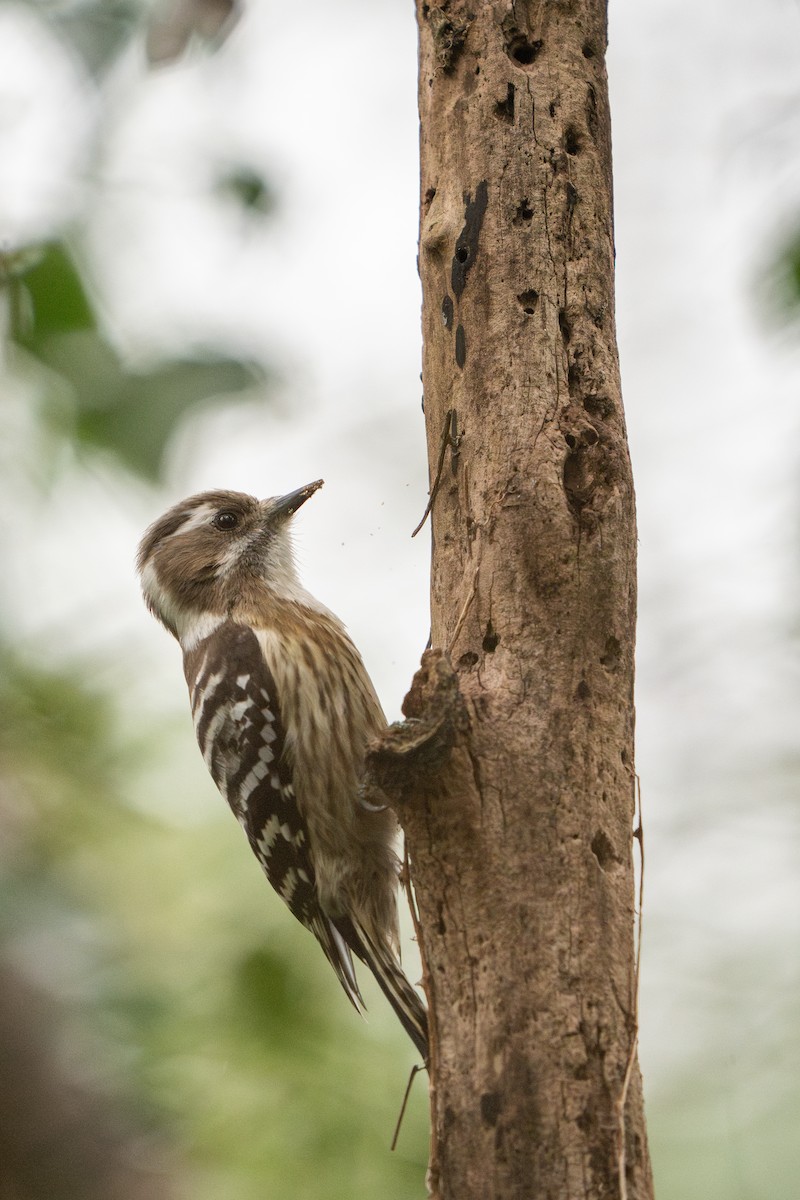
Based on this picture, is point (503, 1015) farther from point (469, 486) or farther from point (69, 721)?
point (69, 721)

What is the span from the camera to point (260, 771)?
3.70 metres

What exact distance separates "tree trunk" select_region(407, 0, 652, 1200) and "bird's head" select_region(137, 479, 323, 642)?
167cm

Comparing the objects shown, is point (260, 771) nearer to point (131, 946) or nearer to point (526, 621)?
point (131, 946)

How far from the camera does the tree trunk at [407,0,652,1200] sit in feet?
6.63

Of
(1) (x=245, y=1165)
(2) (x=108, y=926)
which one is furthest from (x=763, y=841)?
(2) (x=108, y=926)

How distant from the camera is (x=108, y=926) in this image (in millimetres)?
3490

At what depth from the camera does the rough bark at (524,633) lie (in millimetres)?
2023

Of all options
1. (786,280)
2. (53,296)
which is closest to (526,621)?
(786,280)

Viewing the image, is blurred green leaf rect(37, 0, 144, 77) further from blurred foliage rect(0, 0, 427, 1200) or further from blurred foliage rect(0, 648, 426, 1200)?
blurred foliage rect(0, 648, 426, 1200)

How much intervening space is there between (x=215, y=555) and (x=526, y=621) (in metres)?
2.16

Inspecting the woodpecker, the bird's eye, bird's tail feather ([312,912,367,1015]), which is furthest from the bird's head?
bird's tail feather ([312,912,367,1015])

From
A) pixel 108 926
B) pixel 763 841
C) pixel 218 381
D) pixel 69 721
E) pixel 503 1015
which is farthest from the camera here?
pixel 763 841

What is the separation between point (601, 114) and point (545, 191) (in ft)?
0.97

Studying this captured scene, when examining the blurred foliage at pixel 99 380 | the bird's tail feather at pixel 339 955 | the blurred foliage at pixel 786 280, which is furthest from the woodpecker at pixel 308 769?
the blurred foliage at pixel 786 280
